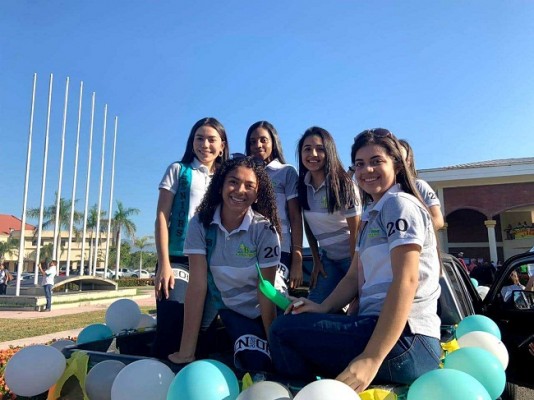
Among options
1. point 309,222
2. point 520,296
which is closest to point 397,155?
point 309,222

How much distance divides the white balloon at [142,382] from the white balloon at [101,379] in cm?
10

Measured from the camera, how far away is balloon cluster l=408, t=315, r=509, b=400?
1553mm

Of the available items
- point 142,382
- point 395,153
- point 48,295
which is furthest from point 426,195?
point 48,295

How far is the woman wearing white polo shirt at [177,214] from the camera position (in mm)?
2799

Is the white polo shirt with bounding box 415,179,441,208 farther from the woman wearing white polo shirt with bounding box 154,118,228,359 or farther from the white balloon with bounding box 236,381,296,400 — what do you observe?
the white balloon with bounding box 236,381,296,400

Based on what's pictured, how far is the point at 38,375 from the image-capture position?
2.32m

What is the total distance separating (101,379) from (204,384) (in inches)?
25.1

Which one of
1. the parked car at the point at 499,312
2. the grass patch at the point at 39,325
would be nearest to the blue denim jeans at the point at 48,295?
the grass patch at the point at 39,325

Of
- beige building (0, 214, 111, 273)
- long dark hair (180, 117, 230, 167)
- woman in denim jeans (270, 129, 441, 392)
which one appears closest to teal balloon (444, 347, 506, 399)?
woman in denim jeans (270, 129, 441, 392)

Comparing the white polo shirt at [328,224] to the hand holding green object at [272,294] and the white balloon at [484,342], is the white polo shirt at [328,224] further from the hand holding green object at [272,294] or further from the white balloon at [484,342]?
the hand holding green object at [272,294]

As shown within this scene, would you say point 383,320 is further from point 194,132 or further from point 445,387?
point 194,132

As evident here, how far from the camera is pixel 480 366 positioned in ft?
6.49

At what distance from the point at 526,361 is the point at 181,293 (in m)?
2.68

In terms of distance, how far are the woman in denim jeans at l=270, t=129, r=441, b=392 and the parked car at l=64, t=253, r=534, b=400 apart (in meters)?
1.18
